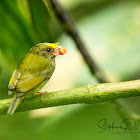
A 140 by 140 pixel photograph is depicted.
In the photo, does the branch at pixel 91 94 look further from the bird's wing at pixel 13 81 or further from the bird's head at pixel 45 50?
the bird's head at pixel 45 50

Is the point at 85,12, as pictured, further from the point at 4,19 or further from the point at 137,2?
the point at 4,19

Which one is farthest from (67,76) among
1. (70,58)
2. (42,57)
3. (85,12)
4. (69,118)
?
(85,12)

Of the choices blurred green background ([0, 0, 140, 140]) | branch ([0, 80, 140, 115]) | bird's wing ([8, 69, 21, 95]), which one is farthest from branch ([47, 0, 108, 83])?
branch ([0, 80, 140, 115])

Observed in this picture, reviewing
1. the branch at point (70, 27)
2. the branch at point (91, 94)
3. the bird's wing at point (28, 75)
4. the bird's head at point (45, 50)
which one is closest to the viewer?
the branch at point (91, 94)

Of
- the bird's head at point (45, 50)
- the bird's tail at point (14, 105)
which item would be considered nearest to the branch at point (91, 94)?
the bird's tail at point (14, 105)

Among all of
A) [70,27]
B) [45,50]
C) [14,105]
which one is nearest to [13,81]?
[14,105]

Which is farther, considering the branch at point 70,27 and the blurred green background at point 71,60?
the branch at point 70,27

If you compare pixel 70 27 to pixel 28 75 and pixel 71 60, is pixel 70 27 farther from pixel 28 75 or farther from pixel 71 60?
pixel 71 60

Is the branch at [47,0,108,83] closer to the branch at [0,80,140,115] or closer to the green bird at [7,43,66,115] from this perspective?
the green bird at [7,43,66,115]
